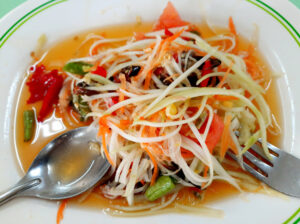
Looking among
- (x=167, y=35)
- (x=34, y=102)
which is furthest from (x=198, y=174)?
(x=34, y=102)

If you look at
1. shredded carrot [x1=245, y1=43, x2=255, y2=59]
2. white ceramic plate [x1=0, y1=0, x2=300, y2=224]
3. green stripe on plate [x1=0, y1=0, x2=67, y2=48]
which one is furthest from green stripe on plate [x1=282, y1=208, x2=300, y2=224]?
green stripe on plate [x1=0, y1=0, x2=67, y2=48]

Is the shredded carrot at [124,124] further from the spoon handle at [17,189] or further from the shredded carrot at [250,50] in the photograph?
the shredded carrot at [250,50]

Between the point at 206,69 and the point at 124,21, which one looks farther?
the point at 124,21

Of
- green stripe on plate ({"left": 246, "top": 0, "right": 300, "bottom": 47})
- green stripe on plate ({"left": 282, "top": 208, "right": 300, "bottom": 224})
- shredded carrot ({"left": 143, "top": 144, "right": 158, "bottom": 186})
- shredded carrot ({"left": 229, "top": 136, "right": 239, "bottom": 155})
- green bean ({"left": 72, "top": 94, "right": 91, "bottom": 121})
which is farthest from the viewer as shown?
green bean ({"left": 72, "top": 94, "right": 91, "bottom": 121})

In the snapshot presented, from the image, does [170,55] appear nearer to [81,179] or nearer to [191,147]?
[191,147]

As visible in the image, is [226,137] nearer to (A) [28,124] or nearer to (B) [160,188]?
(B) [160,188]

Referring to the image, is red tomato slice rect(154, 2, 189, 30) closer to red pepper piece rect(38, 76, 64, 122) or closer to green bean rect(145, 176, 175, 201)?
red pepper piece rect(38, 76, 64, 122)

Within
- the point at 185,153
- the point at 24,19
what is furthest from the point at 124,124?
the point at 24,19
